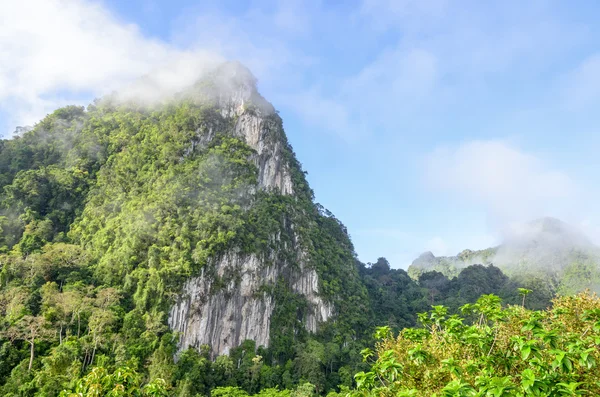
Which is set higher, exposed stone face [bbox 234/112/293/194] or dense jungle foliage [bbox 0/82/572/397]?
exposed stone face [bbox 234/112/293/194]

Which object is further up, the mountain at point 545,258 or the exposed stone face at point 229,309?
the mountain at point 545,258

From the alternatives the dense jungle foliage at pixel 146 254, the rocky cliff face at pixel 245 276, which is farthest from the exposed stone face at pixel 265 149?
the dense jungle foliage at pixel 146 254

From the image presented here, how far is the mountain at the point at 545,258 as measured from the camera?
6812 centimetres

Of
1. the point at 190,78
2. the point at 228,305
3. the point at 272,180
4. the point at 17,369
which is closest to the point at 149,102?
the point at 190,78

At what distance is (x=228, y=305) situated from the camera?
3650 cm

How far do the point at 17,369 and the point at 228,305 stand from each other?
1640 centimetres

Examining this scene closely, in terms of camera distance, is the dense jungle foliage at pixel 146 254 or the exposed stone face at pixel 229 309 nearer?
the dense jungle foliage at pixel 146 254

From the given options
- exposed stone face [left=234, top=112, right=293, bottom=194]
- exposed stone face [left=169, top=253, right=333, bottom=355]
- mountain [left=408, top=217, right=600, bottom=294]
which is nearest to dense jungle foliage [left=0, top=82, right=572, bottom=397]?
exposed stone face [left=169, top=253, right=333, bottom=355]

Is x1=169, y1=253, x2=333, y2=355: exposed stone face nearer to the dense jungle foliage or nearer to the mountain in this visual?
the dense jungle foliage

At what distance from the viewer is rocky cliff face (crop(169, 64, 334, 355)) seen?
34.2m

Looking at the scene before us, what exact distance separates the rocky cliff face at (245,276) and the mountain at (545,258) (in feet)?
144

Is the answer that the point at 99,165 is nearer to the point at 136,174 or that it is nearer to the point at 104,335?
the point at 136,174

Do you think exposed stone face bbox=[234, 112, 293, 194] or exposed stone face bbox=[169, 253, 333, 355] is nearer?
exposed stone face bbox=[169, 253, 333, 355]

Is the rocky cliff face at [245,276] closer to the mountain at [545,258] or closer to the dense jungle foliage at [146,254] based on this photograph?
the dense jungle foliage at [146,254]
